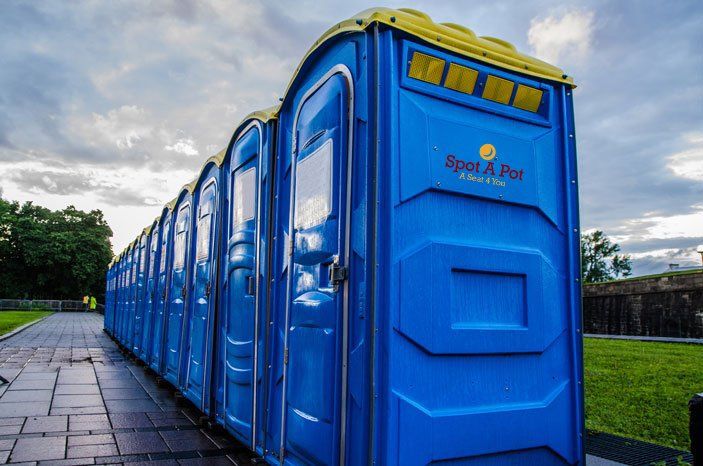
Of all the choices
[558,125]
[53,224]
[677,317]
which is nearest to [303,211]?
[558,125]

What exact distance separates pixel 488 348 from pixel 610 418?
3.76 metres

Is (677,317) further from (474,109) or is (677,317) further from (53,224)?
(53,224)

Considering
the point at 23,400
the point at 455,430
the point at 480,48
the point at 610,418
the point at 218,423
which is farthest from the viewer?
the point at 23,400

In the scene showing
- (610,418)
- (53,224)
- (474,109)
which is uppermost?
(53,224)

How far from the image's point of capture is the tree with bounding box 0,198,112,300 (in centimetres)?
5034

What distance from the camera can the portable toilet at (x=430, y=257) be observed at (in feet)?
8.61

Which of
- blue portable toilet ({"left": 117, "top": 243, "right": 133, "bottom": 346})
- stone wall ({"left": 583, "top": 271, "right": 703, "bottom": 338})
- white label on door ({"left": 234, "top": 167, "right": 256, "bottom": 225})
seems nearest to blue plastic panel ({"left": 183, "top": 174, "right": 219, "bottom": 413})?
white label on door ({"left": 234, "top": 167, "right": 256, "bottom": 225})

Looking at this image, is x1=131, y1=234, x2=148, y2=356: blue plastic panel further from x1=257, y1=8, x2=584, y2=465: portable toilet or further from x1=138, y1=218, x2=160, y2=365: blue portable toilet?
x1=257, y1=8, x2=584, y2=465: portable toilet

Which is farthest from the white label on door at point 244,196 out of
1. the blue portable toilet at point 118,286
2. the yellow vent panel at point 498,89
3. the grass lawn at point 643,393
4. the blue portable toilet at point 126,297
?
the blue portable toilet at point 118,286

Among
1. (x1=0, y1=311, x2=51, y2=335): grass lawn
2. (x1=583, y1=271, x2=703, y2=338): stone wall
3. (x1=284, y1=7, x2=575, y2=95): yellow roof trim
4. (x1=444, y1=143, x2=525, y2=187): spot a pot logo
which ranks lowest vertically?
(x1=0, y1=311, x2=51, y2=335): grass lawn

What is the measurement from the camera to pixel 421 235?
2730 mm

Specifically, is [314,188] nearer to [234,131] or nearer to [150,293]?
[234,131]

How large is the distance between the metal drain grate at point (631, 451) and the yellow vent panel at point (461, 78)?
116 inches

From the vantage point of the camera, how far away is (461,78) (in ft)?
9.89
